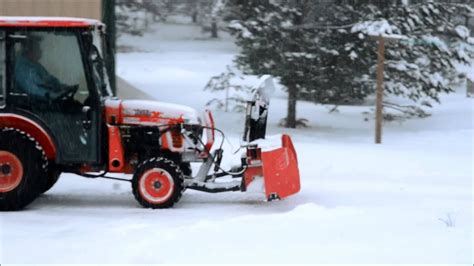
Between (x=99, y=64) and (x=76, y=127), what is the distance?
0.84 meters

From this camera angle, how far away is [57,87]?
24.2 ft

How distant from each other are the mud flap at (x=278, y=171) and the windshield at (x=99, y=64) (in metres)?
1.94

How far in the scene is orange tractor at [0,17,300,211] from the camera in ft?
24.0

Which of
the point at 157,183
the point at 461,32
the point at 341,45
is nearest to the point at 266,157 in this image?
the point at 157,183

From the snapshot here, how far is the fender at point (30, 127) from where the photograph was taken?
7312mm

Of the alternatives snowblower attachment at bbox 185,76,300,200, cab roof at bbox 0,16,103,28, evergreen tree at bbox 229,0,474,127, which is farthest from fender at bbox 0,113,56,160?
evergreen tree at bbox 229,0,474,127

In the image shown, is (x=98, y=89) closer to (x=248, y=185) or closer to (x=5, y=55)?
(x=5, y=55)

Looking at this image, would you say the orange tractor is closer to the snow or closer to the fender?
the fender

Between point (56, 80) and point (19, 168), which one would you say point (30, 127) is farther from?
point (56, 80)

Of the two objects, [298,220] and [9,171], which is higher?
[9,171]

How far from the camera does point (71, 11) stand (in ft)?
42.6

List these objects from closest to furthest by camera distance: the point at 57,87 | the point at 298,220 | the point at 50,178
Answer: the point at 298,220 → the point at 57,87 → the point at 50,178

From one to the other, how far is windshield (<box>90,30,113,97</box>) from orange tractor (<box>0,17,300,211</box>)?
24mm

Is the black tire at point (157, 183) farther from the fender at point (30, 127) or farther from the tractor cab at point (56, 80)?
the fender at point (30, 127)
